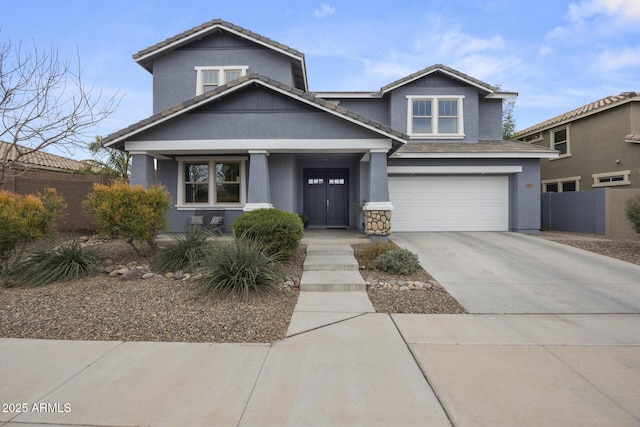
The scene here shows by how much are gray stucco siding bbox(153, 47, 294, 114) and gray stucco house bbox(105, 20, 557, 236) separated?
38 mm

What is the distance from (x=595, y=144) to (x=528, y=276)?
12.7 m

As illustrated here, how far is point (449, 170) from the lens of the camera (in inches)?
494

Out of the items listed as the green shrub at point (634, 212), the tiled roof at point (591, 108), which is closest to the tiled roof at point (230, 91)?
the green shrub at point (634, 212)

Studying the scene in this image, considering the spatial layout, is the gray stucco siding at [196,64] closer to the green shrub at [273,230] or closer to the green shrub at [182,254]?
the green shrub at [273,230]

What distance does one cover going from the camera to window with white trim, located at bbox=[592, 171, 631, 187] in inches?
565

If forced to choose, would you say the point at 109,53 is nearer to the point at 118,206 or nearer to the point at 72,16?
the point at 72,16

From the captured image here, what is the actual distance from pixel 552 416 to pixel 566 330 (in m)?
2.35

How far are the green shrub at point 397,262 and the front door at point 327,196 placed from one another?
6.80 m

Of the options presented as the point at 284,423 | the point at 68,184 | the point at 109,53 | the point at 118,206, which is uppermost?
the point at 109,53

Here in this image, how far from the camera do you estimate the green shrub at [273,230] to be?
7363 millimetres

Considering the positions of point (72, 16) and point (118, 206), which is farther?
point (72, 16)

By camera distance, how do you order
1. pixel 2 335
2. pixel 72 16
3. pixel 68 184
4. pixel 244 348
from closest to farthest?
pixel 244 348
pixel 2 335
pixel 72 16
pixel 68 184

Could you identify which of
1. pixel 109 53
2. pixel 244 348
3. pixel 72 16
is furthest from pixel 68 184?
pixel 244 348

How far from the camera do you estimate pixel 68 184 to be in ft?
39.2
